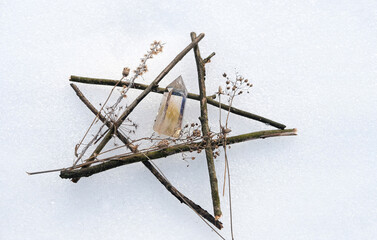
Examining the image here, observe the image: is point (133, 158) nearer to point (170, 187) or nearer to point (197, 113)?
point (170, 187)

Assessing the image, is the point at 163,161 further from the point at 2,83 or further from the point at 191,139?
the point at 2,83

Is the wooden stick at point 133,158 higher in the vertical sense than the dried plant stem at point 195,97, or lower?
lower

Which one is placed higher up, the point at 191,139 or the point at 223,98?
the point at 223,98

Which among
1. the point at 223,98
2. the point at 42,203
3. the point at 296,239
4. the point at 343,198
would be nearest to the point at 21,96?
the point at 42,203

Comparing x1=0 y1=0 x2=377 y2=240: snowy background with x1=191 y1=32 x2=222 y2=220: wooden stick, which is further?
x1=0 y1=0 x2=377 y2=240: snowy background

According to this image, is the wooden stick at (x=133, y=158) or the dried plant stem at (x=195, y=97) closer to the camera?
the wooden stick at (x=133, y=158)
